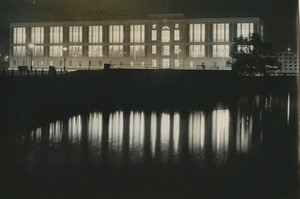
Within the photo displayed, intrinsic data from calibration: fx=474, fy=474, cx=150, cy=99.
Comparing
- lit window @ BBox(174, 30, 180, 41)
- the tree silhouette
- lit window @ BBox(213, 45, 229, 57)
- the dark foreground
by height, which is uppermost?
lit window @ BBox(174, 30, 180, 41)

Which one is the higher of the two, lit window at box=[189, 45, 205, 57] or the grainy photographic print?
lit window at box=[189, 45, 205, 57]

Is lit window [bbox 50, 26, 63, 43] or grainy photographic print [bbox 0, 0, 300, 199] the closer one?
grainy photographic print [bbox 0, 0, 300, 199]

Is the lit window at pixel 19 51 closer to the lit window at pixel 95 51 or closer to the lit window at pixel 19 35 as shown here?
the lit window at pixel 19 35

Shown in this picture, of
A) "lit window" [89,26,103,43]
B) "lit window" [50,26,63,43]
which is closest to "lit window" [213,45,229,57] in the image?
"lit window" [89,26,103,43]

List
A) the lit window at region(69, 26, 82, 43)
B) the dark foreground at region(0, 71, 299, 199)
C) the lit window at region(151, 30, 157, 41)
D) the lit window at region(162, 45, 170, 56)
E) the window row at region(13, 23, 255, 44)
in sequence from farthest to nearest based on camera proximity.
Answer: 1. the lit window at region(69, 26, 82, 43)
2. the lit window at region(162, 45, 170, 56)
3. the lit window at region(151, 30, 157, 41)
4. the window row at region(13, 23, 255, 44)
5. the dark foreground at region(0, 71, 299, 199)

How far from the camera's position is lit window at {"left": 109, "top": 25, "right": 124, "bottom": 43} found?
85.2m

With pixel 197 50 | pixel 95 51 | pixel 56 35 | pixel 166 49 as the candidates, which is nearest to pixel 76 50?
pixel 95 51

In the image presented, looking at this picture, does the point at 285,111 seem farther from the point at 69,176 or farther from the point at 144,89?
the point at 69,176

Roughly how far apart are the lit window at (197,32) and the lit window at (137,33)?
8561mm

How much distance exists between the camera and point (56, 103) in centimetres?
3100

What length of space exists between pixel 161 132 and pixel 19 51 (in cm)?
7096

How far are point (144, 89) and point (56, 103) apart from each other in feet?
42.9

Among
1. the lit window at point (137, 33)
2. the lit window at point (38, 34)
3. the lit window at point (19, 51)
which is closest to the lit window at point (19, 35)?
the lit window at point (19, 51)

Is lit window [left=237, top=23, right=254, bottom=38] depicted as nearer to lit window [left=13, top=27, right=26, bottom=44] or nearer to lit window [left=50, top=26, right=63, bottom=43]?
lit window [left=50, top=26, right=63, bottom=43]
